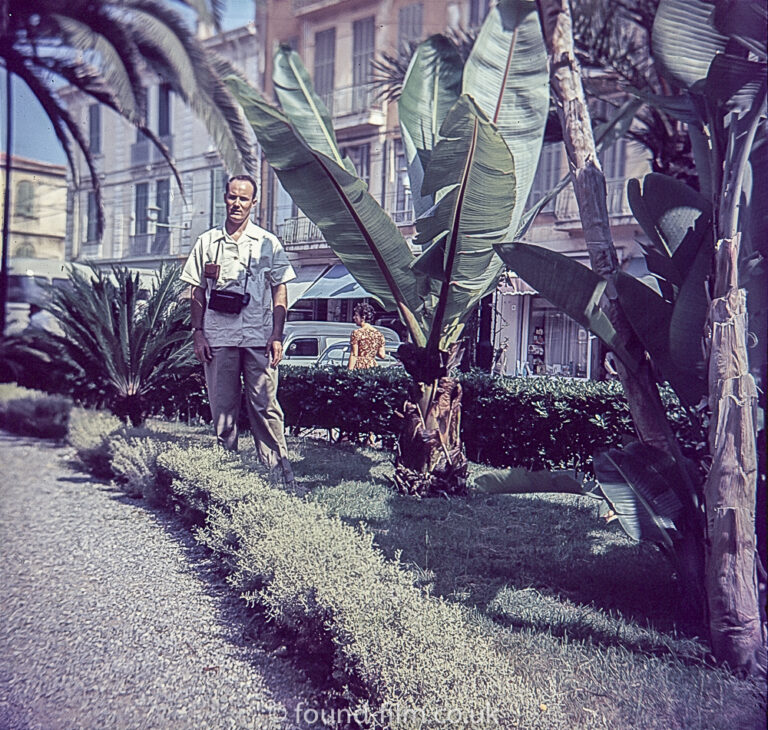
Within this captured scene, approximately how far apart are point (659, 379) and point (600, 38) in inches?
153

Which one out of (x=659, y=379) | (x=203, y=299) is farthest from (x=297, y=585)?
(x=203, y=299)

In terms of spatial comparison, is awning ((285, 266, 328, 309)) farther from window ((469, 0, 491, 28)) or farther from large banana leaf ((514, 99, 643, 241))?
window ((469, 0, 491, 28))

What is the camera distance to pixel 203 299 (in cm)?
436

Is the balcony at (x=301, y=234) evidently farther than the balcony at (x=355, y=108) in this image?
Yes

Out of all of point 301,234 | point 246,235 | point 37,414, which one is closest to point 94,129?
point 246,235

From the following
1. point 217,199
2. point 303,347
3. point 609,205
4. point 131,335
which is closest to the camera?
point 609,205

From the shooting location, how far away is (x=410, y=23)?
11.2 feet

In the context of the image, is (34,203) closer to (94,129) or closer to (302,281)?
(94,129)

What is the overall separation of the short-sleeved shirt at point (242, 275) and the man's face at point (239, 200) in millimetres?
75

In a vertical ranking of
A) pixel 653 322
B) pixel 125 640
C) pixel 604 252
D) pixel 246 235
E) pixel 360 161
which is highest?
pixel 360 161

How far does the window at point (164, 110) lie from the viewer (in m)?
3.70

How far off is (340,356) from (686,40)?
187 cm

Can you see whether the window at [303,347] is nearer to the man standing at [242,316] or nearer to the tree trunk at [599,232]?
the man standing at [242,316]

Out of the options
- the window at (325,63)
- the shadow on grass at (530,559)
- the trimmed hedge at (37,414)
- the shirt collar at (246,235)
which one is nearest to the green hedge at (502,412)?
the shadow on grass at (530,559)
